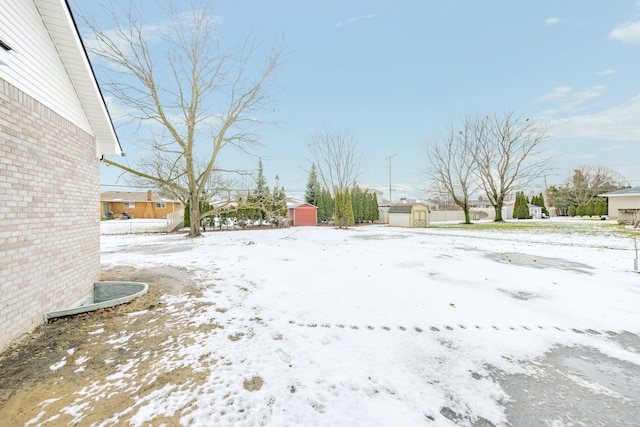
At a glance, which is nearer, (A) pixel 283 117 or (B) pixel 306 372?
(B) pixel 306 372

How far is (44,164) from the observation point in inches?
154

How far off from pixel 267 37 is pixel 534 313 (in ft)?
58.5

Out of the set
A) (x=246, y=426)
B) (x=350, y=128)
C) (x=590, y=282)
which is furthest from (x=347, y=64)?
(x=246, y=426)

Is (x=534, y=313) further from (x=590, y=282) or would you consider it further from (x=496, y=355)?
(x=590, y=282)

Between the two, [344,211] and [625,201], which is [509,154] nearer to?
[625,201]

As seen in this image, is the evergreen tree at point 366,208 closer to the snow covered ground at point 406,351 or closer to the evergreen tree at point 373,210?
the evergreen tree at point 373,210

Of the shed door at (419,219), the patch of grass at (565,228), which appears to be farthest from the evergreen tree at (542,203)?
the shed door at (419,219)

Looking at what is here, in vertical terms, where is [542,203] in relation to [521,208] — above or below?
above

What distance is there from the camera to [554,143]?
2661cm

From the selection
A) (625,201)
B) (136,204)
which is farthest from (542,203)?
(136,204)

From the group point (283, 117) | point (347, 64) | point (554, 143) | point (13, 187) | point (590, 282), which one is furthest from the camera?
point (554, 143)

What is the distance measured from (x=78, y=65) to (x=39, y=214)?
2.82 metres

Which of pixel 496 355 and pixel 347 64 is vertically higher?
pixel 347 64

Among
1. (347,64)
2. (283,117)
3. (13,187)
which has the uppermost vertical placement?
(347,64)
